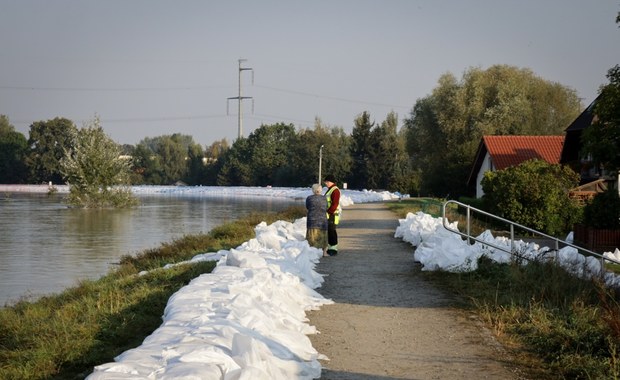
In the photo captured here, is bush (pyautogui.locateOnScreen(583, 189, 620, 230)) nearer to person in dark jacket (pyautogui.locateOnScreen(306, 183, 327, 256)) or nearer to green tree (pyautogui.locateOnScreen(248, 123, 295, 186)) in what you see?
person in dark jacket (pyautogui.locateOnScreen(306, 183, 327, 256))

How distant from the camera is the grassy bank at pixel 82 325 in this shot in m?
7.73

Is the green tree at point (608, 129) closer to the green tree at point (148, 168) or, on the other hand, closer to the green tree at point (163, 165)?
the green tree at point (163, 165)

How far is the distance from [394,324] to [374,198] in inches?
2330

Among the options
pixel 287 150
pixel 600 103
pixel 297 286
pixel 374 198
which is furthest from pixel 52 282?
pixel 287 150

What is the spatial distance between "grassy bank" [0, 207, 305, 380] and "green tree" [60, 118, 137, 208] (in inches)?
1692

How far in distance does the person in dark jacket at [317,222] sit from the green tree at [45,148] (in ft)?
354

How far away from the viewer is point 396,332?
28.9ft

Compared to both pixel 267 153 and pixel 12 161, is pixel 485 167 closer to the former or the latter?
pixel 267 153

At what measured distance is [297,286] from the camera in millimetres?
10914

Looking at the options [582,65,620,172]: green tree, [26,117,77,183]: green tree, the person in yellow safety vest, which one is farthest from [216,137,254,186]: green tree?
the person in yellow safety vest

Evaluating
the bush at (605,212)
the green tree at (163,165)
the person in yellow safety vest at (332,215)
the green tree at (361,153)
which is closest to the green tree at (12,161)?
the green tree at (163,165)

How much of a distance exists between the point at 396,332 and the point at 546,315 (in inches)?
74.4

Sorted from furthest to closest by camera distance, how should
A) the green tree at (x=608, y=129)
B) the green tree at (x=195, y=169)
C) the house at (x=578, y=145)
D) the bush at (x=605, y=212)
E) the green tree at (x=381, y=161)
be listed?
1. the green tree at (x=195, y=169)
2. the green tree at (x=381, y=161)
3. the house at (x=578, y=145)
4. the bush at (x=605, y=212)
5. the green tree at (x=608, y=129)

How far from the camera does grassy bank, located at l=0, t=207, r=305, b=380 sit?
7.73 m
